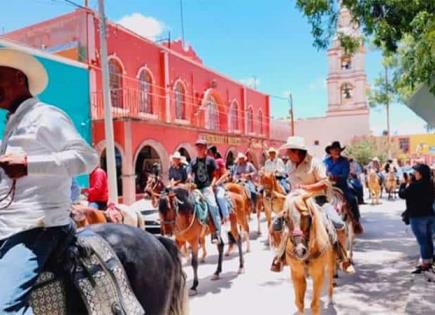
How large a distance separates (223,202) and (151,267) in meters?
5.07

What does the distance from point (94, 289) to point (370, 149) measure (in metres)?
44.5

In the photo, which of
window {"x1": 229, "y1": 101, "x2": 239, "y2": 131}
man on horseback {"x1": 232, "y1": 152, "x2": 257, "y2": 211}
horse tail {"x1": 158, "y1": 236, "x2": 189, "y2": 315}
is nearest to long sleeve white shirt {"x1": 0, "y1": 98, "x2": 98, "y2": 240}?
horse tail {"x1": 158, "y1": 236, "x2": 189, "y2": 315}

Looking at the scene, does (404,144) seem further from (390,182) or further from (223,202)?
(223,202)

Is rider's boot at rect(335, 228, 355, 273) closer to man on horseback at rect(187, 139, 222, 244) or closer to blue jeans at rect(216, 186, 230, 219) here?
man on horseback at rect(187, 139, 222, 244)

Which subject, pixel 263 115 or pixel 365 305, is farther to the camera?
pixel 263 115

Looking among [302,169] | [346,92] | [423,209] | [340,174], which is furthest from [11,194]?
[346,92]

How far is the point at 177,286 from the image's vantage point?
3.14m

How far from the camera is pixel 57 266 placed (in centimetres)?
219

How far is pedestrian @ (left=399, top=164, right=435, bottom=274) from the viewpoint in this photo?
660cm

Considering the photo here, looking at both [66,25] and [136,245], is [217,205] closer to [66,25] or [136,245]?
[136,245]

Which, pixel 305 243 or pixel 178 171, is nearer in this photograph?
pixel 305 243

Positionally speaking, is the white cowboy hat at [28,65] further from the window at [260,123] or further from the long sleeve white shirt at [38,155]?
the window at [260,123]

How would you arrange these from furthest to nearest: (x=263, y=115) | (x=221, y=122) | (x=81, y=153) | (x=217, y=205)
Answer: (x=263, y=115) → (x=221, y=122) → (x=217, y=205) → (x=81, y=153)

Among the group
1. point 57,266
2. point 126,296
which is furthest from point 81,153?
point 126,296
